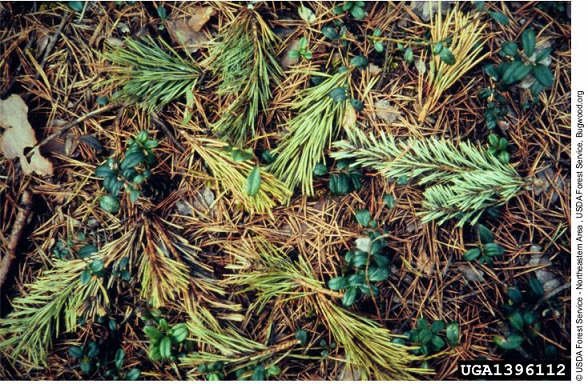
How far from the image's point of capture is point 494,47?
2215 mm

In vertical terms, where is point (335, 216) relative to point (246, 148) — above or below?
below

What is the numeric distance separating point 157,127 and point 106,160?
32 centimetres

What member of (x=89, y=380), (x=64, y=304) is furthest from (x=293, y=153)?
(x=89, y=380)

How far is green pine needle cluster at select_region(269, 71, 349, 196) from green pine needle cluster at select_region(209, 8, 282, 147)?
0.62ft

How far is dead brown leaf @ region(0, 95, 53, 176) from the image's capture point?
2268 mm

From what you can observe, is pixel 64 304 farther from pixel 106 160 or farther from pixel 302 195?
pixel 302 195

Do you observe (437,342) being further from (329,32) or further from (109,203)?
(109,203)

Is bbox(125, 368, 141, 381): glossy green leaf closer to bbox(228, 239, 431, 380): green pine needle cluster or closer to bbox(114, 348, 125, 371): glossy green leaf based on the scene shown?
bbox(114, 348, 125, 371): glossy green leaf

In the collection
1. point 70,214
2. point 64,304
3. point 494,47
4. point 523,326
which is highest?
point 494,47

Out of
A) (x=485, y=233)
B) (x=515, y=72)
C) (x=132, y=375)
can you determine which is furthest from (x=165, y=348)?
(x=515, y=72)

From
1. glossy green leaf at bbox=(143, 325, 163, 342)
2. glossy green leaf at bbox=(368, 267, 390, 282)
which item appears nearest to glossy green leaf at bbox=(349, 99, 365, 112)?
glossy green leaf at bbox=(368, 267, 390, 282)

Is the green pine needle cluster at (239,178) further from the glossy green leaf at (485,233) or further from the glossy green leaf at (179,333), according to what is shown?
the glossy green leaf at (485,233)

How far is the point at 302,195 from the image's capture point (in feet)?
7.33

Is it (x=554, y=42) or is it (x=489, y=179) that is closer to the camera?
(x=489, y=179)
